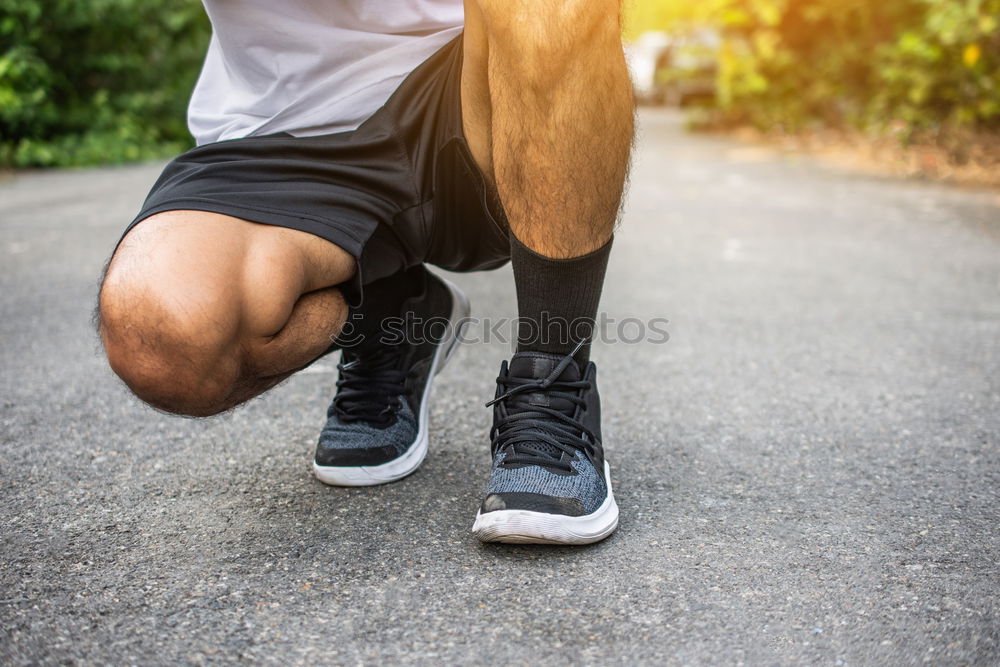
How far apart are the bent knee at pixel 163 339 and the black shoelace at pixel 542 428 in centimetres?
46

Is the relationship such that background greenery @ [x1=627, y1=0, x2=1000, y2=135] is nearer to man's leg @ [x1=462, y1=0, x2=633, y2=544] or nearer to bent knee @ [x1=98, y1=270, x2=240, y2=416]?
man's leg @ [x1=462, y1=0, x2=633, y2=544]

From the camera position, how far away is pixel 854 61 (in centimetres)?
877

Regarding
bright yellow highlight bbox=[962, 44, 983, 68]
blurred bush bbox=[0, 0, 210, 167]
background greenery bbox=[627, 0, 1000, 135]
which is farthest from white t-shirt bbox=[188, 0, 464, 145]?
blurred bush bbox=[0, 0, 210, 167]

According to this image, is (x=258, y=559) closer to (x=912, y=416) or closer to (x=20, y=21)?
(x=912, y=416)

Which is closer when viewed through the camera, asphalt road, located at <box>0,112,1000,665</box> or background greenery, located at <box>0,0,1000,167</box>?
asphalt road, located at <box>0,112,1000,665</box>

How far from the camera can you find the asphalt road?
1.24m

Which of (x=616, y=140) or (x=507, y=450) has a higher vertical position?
(x=616, y=140)

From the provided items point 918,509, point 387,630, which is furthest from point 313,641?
point 918,509

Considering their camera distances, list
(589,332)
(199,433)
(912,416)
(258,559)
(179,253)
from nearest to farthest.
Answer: (179,253)
(258,559)
(589,332)
(199,433)
(912,416)

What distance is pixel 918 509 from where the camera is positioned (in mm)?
1634

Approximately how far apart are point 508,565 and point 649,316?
1817 mm

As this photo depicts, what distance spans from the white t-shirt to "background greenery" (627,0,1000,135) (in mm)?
5354

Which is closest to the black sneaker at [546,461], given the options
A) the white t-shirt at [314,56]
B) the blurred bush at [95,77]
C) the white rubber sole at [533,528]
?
the white rubber sole at [533,528]

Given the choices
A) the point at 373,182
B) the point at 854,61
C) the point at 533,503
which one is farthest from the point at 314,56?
the point at 854,61
